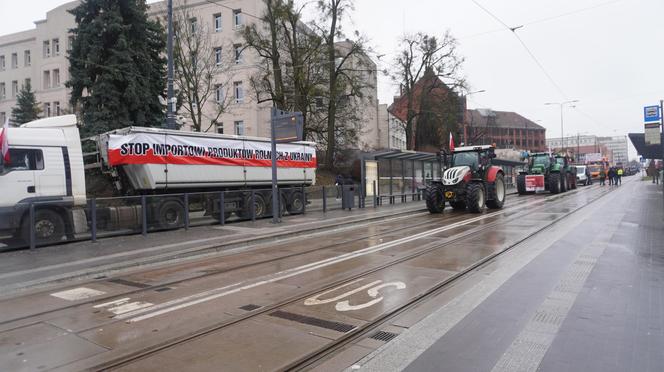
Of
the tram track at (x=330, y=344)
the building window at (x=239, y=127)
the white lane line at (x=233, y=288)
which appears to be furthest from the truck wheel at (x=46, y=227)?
the building window at (x=239, y=127)

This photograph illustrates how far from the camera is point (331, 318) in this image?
5102 millimetres

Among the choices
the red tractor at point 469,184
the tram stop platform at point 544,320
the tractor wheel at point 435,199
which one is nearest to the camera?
the tram stop platform at point 544,320

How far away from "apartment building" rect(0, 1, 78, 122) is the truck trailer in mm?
37979

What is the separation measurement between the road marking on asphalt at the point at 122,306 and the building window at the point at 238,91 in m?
39.1

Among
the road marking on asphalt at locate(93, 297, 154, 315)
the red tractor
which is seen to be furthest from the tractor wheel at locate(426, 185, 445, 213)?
the road marking on asphalt at locate(93, 297, 154, 315)

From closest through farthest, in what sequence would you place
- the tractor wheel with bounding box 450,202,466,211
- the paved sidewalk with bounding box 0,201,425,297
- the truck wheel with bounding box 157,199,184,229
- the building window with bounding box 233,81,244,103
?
the paved sidewalk with bounding box 0,201,425,297
the truck wheel with bounding box 157,199,184,229
the tractor wheel with bounding box 450,202,466,211
the building window with bounding box 233,81,244,103

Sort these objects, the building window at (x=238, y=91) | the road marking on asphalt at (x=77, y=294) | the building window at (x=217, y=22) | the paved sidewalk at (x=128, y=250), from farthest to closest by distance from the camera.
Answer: the building window at (x=217, y=22) < the building window at (x=238, y=91) < the paved sidewalk at (x=128, y=250) < the road marking on asphalt at (x=77, y=294)

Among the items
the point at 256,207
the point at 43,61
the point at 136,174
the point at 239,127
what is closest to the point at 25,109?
the point at 43,61

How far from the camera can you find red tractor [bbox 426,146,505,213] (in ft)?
57.4

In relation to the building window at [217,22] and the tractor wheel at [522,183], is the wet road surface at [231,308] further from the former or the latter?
the building window at [217,22]

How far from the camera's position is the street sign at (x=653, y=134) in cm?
2058

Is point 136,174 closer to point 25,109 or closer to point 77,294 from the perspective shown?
point 77,294

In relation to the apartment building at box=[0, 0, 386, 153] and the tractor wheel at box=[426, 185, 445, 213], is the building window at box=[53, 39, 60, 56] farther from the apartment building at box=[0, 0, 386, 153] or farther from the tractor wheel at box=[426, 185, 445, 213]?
the tractor wheel at box=[426, 185, 445, 213]

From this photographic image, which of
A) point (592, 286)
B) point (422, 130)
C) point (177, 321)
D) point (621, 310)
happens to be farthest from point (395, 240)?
point (422, 130)
